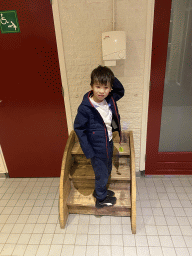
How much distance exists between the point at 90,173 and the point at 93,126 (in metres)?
0.74

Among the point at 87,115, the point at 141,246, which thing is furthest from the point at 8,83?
the point at 141,246

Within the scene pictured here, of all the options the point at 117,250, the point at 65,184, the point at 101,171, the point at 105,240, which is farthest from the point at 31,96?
the point at 117,250

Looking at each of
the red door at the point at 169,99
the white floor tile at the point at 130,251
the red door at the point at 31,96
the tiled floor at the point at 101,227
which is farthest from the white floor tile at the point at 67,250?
the red door at the point at 169,99

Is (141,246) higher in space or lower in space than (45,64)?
lower

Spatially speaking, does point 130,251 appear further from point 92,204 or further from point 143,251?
point 92,204

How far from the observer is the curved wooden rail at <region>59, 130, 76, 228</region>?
80.9 inches

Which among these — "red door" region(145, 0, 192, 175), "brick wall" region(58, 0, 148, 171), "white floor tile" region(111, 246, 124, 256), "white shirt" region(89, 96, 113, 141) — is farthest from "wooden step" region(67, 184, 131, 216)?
"brick wall" region(58, 0, 148, 171)

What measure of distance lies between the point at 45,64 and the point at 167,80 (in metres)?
1.44

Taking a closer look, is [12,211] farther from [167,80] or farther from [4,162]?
[167,80]

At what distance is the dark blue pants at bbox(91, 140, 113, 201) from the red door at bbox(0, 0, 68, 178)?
2.64 feet

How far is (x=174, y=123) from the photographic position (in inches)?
99.9

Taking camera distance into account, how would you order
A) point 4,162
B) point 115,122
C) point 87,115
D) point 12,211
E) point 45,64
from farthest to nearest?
point 4,162 < point 12,211 < point 45,64 < point 115,122 < point 87,115

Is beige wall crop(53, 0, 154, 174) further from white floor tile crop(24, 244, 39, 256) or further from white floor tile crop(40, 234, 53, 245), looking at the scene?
white floor tile crop(24, 244, 39, 256)

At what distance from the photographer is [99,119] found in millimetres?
1847
